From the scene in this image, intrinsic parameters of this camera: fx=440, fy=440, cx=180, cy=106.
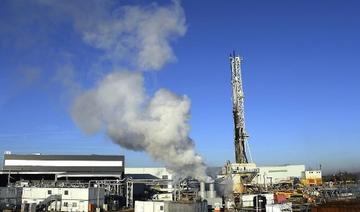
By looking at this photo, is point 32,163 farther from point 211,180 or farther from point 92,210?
point 211,180

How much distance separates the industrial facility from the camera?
56.5 m

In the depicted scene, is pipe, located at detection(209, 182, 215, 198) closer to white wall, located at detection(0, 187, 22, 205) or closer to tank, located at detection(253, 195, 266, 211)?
tank, located at detection(253, 195, 266, 211)

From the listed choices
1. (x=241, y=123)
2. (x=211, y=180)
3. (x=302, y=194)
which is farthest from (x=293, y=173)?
(x=211, y=180)

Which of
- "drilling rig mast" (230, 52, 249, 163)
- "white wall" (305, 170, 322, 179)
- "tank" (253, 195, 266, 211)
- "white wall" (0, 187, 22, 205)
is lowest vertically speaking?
"tank" (253, 195, 266, 211)

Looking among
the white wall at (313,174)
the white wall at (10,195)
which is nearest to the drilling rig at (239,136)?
the white wall at (313,174)

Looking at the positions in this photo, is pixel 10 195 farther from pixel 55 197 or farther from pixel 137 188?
pixel 137 188

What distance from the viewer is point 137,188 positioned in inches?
3255

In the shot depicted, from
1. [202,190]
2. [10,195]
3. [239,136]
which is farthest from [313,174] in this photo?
[10,195]

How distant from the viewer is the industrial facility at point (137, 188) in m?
56.5

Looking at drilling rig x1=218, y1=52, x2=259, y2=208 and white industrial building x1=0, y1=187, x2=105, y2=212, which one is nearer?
white industrial building x1=0, y1=187, x2=105, y2=212

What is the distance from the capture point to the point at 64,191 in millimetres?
59812

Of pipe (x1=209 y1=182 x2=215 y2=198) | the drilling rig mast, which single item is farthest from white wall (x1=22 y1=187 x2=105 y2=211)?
the drilling rig mast

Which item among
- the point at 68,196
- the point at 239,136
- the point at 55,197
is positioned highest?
the point at 239,136

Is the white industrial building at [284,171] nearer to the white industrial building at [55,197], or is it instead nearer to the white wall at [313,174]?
the white wall at [313,174]
